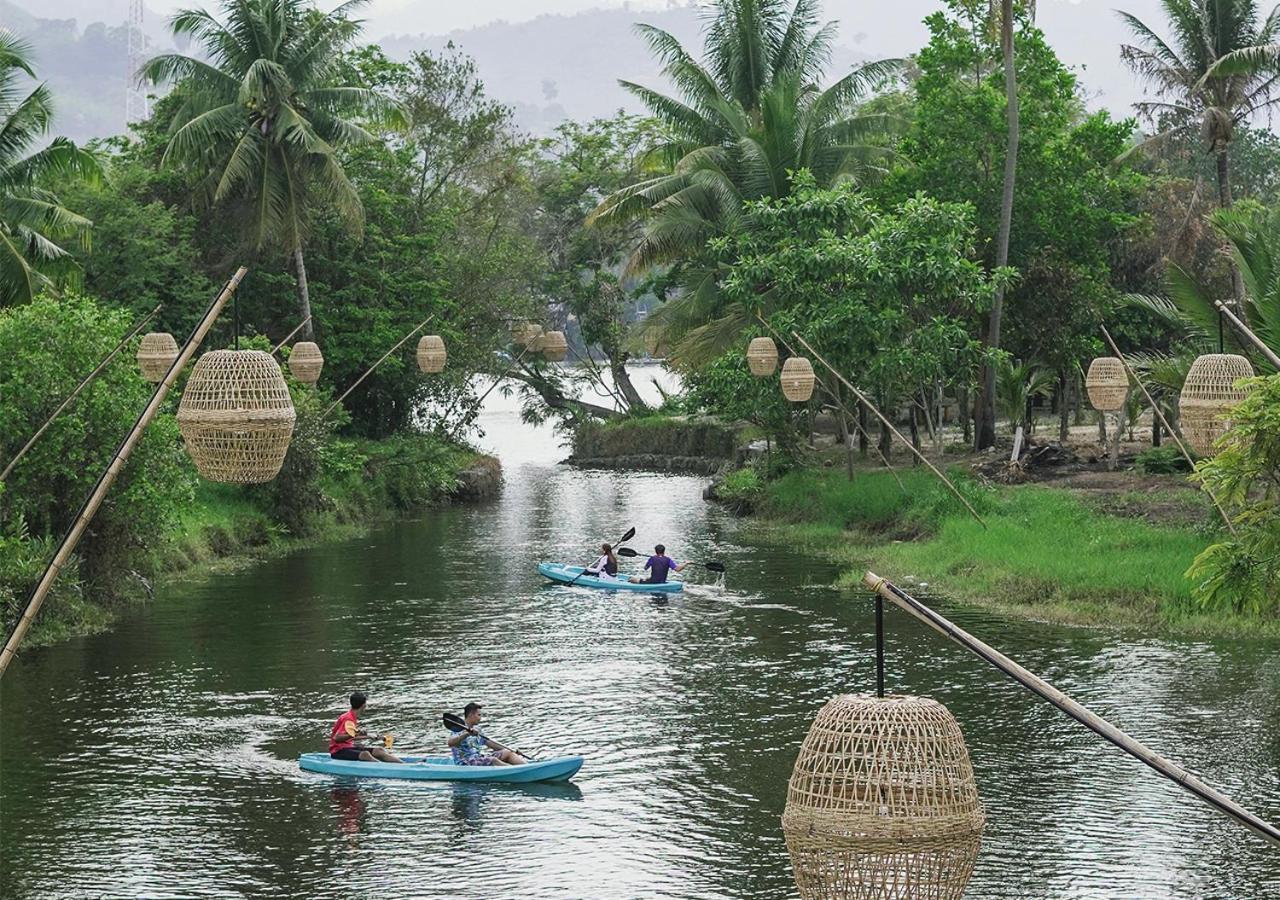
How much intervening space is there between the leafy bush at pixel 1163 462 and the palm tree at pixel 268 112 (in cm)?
1771

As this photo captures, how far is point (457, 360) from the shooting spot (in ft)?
153

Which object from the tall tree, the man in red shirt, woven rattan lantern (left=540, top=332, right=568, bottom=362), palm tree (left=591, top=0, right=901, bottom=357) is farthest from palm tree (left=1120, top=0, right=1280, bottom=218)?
the man in red shirt

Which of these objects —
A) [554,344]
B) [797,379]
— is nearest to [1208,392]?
[797,379]

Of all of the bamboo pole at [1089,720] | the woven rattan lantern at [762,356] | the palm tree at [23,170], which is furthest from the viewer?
the woven rattan lantern at [762,356]

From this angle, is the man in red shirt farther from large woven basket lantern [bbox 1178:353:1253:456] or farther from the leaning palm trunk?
the leaning palm trunk

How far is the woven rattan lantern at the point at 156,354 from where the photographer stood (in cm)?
3272

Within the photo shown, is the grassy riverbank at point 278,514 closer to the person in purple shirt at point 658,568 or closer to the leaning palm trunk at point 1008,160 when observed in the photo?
the person in purple shirt at point 658,568

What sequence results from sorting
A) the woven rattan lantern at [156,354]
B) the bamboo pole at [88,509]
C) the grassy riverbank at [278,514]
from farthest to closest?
the woven rattan lantern at [156,354]
the grassy riverbank at [278,514]
the bamboo pole at [88,509]

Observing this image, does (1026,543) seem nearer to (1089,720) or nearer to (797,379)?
(797,379)

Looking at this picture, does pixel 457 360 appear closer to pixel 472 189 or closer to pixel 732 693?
pixel 472 189

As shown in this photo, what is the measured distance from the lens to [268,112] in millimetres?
36625

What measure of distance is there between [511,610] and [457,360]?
19166 mm

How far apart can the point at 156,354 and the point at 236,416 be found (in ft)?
49.4

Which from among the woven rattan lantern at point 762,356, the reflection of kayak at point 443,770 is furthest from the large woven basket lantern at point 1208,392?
the woven rattan lantern at point 762,356
